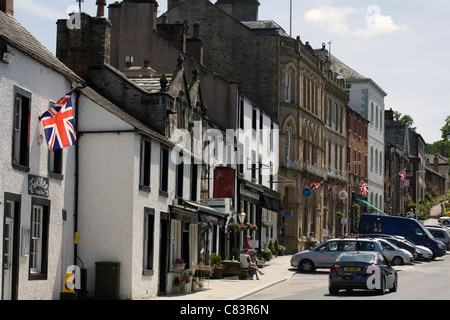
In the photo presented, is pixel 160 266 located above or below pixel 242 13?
below

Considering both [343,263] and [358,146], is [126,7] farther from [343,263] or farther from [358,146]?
[358,146]

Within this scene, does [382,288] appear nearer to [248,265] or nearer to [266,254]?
[248,265]

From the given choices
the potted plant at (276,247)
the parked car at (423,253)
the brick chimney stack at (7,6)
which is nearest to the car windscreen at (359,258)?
the brick chimney stack at (7,6)

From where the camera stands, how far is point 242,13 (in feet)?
216

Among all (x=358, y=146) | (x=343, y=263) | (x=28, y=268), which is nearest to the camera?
(x=28, y=268)

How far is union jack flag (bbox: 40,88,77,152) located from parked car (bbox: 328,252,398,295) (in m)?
9.79

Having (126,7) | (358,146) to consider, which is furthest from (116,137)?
(358,146)

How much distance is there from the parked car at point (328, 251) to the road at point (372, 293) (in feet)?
1.45

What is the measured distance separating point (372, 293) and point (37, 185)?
11.4 m

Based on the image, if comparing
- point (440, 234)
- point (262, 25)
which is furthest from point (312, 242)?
point (262, 25)

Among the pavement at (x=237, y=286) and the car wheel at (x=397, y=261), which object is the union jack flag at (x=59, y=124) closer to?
the pavement at (x=237, y=286)

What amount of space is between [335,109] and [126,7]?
30932 mm

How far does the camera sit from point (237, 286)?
1267 inches

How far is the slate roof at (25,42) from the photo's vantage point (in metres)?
21.7
